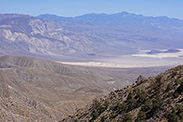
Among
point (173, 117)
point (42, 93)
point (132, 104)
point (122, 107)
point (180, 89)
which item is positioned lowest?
point (42, 93)

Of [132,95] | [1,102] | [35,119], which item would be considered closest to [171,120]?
[132,95]

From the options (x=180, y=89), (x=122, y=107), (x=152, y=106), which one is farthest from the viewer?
(x=122, y=107)

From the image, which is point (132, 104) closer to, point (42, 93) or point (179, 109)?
point (179, 109)

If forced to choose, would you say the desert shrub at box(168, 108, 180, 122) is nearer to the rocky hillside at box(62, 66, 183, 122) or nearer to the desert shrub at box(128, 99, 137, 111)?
the rocky hillside at box(62, 66, 183, 122)

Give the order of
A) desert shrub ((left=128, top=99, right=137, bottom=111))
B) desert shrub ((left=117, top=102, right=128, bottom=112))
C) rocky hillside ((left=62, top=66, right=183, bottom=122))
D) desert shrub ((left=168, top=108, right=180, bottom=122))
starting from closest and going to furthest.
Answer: desert shrub ((left=168, top=108, right=180, bottom=122)), rocky hillside ((left=62, top=66, right=183, bottom=122)), desert shrub ((left=128, top=99, right=137, bottom=111)), desert shrub ((left=117, top=102, right=128, bottom=112))

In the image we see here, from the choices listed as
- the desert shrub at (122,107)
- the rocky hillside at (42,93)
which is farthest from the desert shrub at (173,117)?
the rocky hillside at (42,93)

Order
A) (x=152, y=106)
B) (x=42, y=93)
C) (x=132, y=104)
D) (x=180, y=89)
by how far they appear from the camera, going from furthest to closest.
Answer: (x=42, y=93), (x=132, y=104), (x=180, y=89), (x=152, y=106)

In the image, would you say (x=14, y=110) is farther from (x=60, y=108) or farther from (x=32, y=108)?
(x=60, y=108)

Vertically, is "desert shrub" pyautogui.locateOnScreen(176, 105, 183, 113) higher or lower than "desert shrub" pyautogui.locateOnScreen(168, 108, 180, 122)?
higher

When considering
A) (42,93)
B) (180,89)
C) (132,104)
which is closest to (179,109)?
(180,89)

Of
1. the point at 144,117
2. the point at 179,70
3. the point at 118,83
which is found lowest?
the point at 118,83

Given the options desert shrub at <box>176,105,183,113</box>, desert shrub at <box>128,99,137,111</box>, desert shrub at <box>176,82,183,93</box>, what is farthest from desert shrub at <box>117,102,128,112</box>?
desert shrub at <box>176,105,183,113</box>
